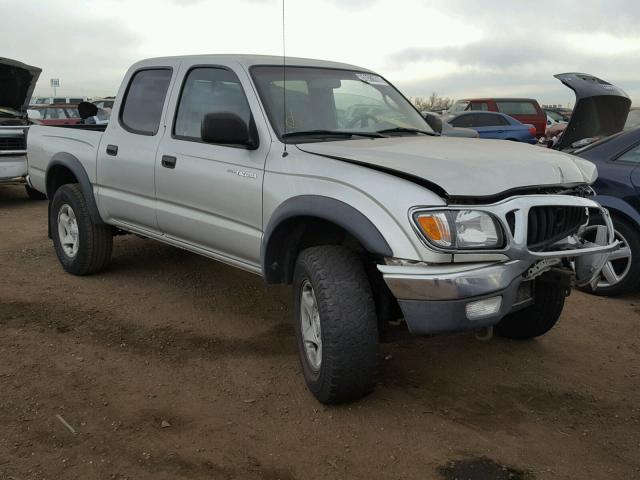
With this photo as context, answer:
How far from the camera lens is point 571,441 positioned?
3.13 meters

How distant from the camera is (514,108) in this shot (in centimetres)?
1983

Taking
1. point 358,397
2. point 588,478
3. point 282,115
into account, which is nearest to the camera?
point 588,478

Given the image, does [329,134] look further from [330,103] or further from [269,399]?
[269,399]

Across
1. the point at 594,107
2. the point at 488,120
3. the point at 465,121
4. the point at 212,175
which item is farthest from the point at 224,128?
the point at 488,120

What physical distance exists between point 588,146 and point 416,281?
150 inches

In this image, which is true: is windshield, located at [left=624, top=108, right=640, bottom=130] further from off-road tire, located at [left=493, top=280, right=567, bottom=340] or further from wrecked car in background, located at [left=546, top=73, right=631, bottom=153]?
off-road tire, located at [left=493, top=280, right=567, bottom=340]

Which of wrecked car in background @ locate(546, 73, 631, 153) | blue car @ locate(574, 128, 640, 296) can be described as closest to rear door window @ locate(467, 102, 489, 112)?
wrecked car in background @ locate(546, 73, 631, 153)

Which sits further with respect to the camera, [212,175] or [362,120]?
[362,120]

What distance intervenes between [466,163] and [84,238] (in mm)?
3782

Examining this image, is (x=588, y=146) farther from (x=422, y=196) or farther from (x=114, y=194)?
(x=114, y=194)

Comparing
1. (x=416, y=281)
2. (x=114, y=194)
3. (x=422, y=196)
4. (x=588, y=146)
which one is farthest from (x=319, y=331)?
(x=588, y=146)

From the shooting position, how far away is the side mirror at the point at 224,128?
3627 mm

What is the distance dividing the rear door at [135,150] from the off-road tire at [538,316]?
107 inches

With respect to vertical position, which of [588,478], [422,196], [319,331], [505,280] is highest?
[422,196]
